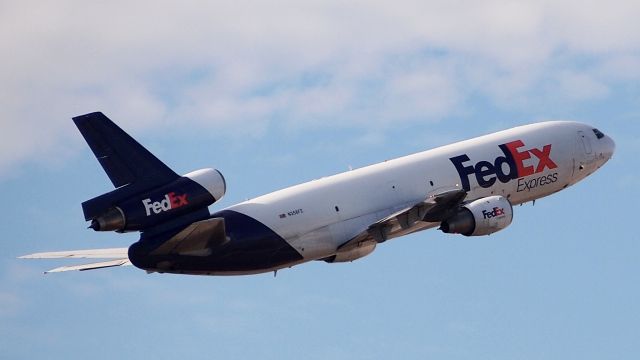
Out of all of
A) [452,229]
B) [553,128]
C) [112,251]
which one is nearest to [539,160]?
[553,128]

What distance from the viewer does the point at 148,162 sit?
65750 millimetres

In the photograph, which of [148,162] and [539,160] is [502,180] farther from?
[148,162]

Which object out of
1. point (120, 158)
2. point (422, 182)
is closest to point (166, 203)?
point (120, 158)

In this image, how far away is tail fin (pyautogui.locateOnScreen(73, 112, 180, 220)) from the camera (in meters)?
64.8

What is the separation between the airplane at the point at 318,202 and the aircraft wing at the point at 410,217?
2.3 inches

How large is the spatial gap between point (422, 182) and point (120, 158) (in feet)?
47.6

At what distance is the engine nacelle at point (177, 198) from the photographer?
65.2 m

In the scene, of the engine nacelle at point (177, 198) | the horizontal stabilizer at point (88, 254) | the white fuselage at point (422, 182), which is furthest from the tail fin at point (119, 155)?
the horizontal stabilizer at point (88, 254)

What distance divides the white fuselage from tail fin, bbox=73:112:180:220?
16.2ft

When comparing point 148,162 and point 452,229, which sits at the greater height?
point 148,162

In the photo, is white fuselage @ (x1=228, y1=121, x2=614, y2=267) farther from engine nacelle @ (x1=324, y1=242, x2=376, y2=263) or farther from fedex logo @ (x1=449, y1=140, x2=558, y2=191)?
engine nacelle @ (x1=324, y1=242, x2=376, y2=263)

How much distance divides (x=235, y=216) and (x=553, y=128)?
17.9m

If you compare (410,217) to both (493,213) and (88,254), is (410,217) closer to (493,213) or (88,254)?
(493,213)

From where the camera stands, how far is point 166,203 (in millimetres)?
65750
